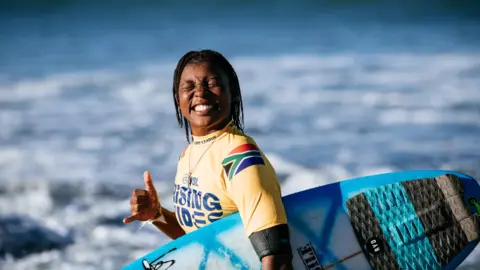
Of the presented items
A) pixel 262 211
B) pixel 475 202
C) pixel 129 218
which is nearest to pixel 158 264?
pixel 129 218

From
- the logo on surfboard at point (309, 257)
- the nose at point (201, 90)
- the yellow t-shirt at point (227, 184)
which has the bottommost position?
the logo on surfboard at point (309, 257)

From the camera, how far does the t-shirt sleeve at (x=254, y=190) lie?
2232 millimetres

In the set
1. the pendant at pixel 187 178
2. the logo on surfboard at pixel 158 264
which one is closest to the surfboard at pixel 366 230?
the logo on surfboard at pixel 158 264

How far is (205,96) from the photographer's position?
244cm

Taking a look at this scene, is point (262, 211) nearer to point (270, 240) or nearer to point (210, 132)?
point (270, 240)

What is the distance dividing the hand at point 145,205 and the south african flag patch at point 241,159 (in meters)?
0.54

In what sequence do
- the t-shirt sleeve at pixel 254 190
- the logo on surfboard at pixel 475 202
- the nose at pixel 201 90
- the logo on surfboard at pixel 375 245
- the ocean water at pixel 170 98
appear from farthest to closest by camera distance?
1. the ocean water at pixel 170 98
2. the logo on surfboard at pixel 475 202
3. the logo on surfboard at pixel 375 245
4. the nose at pixel 201 90
5. the t-shirt sleeve at pixel 254 190

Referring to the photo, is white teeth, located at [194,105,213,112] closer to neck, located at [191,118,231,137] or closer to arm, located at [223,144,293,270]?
neck, located at [191,118,231,137]

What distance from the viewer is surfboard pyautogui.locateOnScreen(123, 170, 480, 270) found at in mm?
2580

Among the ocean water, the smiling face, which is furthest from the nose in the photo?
the ocean water

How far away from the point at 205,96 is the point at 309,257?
64cm

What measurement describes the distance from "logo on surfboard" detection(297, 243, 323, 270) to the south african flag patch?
1.42 ft

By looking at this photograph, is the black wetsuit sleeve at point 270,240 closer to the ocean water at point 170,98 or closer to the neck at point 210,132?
the neck at point 210,132

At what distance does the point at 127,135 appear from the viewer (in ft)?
26.4
